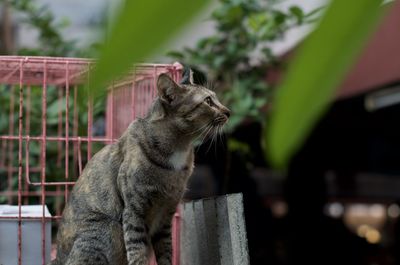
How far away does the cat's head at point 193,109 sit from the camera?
2.38 metres

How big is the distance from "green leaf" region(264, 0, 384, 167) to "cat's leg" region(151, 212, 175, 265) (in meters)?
2.35

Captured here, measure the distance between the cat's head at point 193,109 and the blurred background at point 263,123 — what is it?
0.15 meters

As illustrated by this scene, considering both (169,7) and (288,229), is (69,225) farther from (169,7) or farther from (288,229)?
(288,229)

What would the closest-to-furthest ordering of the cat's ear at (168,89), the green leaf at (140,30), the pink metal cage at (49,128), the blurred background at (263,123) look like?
the green leaf at (140,30) → the cat's ear at (168,89) → the pink metal cage at (49,128) → the blurred background at (263,123)

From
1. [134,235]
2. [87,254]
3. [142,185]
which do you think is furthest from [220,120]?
[87,254]

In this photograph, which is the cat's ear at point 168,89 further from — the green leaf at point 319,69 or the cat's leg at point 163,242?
the green leaf at point 319,69

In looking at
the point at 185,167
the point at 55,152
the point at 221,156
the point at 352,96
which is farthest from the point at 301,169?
the point at 185,167

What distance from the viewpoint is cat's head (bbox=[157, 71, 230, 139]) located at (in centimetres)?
238

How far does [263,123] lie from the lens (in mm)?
2193

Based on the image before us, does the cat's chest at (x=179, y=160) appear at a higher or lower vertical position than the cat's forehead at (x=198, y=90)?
lower

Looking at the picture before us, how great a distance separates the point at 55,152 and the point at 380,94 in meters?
1.76

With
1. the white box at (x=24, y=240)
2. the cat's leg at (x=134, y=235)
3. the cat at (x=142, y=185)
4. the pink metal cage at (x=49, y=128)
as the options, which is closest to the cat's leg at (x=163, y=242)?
the cat at (x=142, y=185)

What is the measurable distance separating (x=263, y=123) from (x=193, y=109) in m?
0.31

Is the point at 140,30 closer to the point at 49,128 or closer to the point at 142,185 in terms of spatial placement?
the point at 142,185
